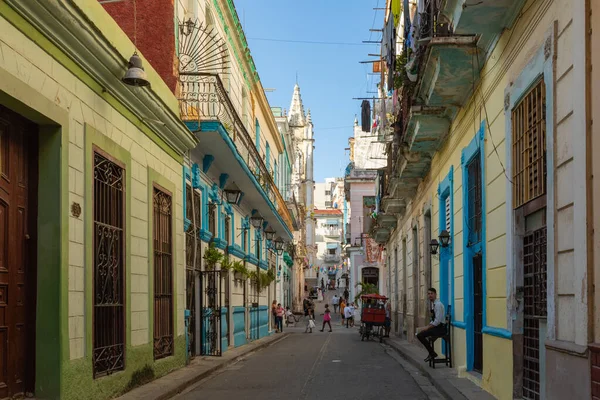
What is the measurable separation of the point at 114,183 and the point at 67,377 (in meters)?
2.82

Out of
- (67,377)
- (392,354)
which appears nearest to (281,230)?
(392,354)

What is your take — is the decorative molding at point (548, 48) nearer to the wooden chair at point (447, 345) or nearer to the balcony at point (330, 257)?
the wooden chair at point (447, 345)

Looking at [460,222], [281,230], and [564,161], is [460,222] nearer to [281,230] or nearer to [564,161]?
[564,161]

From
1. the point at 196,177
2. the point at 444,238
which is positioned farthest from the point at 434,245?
the point at 196,177

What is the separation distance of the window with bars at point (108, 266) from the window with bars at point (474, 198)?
4.94 metres

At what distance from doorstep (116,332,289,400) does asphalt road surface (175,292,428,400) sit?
143mm

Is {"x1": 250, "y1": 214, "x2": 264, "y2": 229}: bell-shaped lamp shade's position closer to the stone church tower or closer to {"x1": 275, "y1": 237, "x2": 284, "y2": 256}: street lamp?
{"x1": 275, "y1": 237, "x2": 284, "y2": 256}: street lamp

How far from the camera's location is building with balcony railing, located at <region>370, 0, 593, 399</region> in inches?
253

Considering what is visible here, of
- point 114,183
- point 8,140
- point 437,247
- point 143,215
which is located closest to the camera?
point 8,140

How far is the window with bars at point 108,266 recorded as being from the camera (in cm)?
932

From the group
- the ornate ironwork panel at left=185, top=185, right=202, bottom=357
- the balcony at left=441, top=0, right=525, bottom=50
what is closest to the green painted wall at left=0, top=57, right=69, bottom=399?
the balcony at left=441, top=0, right=525, bottom=50

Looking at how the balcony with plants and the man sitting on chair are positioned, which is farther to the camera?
the balcony with plants

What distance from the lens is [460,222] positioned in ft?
42.1

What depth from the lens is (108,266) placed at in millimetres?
9750
